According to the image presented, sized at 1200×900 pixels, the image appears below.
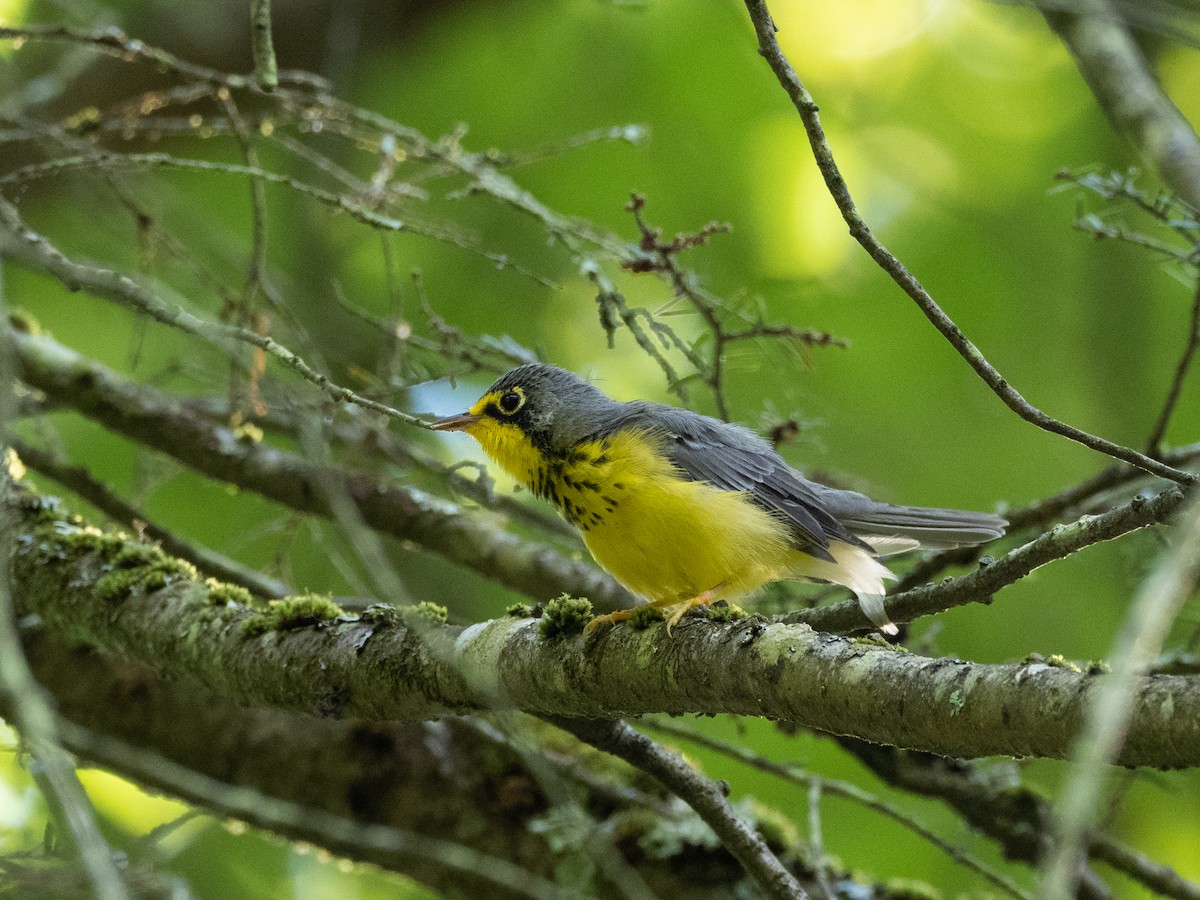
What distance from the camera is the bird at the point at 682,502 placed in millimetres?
4539

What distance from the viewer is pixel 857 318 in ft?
28.7

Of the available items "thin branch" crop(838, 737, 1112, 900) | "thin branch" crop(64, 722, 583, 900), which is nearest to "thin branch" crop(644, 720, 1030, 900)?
"thin branch" crop(838, 737, 1112, 900)

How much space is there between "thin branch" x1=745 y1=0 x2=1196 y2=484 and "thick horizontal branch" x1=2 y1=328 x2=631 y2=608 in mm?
3243

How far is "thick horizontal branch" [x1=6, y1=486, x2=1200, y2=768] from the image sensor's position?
245cm

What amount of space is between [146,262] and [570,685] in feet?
9.26

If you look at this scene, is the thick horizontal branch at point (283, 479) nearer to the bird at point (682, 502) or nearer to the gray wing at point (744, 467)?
the bird at point (682, 502)

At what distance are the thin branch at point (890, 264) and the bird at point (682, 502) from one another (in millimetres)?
1746

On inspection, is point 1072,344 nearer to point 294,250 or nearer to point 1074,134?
point 1074,134

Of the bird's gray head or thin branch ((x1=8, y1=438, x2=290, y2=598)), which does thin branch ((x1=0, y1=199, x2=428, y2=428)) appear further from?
thin branch ((x1=8, y1=438, x2=290, y2=598))

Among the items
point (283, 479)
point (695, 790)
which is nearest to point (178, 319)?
point (695, 790)

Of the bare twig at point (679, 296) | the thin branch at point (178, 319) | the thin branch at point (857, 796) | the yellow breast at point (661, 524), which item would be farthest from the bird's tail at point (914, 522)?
the thin branch at point (178, 319)

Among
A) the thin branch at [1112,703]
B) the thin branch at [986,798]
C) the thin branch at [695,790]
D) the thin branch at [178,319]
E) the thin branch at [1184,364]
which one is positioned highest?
the thin branch at [1184,364]

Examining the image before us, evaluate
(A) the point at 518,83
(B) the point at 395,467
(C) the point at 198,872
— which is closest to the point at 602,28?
(A) the point at 518,83

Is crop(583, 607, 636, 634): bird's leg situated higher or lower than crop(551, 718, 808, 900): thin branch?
higher
